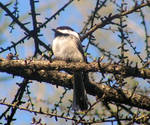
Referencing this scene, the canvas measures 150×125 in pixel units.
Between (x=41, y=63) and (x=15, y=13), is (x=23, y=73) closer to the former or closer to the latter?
(x=41, y=63)

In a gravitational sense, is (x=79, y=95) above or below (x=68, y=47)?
below

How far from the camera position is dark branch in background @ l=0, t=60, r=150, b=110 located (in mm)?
2742

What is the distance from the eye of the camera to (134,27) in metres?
6.54

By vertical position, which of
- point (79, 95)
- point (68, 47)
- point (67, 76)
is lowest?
point (79, 95)

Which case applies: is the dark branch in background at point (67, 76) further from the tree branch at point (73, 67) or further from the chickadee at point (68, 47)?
the chickadee at point (68, 47)

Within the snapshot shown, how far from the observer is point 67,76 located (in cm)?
317

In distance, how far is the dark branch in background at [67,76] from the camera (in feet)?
9.00

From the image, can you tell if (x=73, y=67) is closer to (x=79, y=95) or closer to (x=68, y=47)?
(x=79, y=95)

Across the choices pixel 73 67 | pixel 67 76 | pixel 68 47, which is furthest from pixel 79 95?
pixel 68 47

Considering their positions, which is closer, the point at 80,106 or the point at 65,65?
the point at 65,65

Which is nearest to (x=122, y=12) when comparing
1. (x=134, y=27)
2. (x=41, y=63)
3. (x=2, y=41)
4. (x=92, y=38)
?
(x=92, y=38)

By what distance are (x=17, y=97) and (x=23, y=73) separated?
24cm

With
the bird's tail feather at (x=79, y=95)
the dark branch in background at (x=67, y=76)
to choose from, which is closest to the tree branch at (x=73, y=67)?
the dark branch in background at (x=67, y=76)

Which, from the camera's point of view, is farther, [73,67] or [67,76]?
[67,76]
